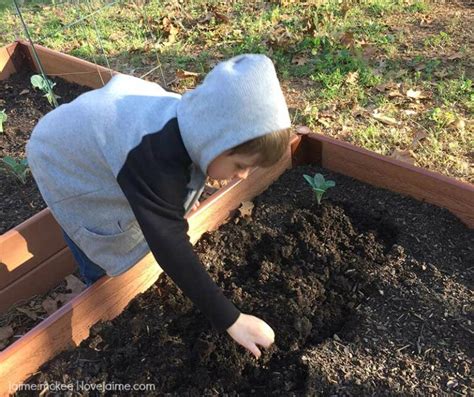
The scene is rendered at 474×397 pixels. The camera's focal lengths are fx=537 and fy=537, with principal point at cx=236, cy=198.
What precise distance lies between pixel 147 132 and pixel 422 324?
155 cm

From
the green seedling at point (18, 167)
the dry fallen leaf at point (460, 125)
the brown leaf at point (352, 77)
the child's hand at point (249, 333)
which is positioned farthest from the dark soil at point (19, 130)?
the dry fallen leaf at point (460, 125)

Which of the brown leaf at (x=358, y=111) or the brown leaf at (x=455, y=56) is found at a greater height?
the brown leaf at (x=358, y=111)

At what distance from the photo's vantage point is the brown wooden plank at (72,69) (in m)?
4.41

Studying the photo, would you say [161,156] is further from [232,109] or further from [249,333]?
[249,333]

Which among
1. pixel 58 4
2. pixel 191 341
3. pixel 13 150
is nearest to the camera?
pixel 191 341

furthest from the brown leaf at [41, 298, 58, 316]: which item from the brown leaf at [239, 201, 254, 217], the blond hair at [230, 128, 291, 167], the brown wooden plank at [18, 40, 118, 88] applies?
the brown wooden plank at [18, 40, 118, 88]

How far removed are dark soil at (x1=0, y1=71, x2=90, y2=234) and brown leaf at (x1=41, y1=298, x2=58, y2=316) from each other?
530mm

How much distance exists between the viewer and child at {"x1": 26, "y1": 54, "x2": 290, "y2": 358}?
166 centimetres

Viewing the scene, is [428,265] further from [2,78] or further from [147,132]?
[2,78]

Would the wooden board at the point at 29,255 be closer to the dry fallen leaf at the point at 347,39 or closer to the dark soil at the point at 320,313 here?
the dark soil at the point at 320,313

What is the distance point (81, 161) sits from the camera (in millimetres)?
2078

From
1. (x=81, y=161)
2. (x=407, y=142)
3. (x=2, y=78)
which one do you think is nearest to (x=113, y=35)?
(x=2, y=78)

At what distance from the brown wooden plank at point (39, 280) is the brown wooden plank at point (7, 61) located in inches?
103

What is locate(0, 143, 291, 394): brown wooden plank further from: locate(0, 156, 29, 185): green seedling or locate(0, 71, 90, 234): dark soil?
locate(0, 156, 29, 185): green seedling
